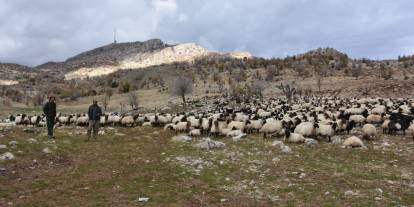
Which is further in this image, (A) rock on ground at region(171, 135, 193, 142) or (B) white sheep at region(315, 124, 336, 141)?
(A) rock on ground at region(171, 135, 193, 142)

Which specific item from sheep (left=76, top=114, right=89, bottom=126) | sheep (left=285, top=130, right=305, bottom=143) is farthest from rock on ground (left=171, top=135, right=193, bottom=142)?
sheep (left=76, top=114, right=89, bottom=126)

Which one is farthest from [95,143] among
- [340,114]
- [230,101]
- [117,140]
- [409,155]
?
[230,101]

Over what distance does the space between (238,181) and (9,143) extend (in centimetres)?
945

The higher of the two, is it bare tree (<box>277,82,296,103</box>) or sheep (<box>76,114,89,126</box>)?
bare tree (<box>277,82,296,103</box>)

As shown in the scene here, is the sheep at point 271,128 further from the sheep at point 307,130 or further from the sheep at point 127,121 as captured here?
the sheep at point 127,121

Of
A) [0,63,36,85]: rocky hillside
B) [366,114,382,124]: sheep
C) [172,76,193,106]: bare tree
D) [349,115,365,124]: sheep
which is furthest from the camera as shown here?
[0,63,36,85]: rocky hillside

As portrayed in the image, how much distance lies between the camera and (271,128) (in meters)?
23.3

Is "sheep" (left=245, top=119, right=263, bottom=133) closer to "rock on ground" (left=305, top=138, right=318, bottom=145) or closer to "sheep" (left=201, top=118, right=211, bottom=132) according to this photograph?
"sheep" (left=201, top=118, right=211, bottom=132)

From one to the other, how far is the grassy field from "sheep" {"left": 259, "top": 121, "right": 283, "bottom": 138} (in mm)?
2253

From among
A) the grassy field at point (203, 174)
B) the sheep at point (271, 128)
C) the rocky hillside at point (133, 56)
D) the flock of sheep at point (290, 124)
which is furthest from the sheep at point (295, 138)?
the rocky hillside at point (133, 56)

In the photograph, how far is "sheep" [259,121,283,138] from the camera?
2319 centimetres

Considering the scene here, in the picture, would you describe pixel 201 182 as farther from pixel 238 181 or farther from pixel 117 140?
pixel 117 140

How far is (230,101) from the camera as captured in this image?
51156 mm

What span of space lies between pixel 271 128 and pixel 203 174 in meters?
8.66
